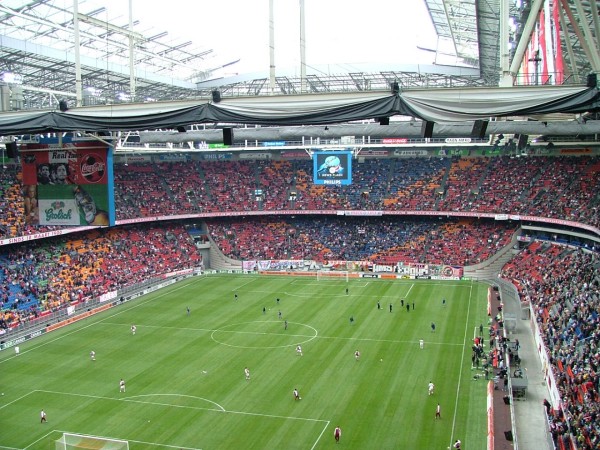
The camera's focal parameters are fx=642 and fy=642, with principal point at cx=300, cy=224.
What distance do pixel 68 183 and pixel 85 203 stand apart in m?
0.68

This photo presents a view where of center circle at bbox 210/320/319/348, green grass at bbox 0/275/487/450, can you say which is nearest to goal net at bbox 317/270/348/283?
green grass at bbox 0/275/487/450

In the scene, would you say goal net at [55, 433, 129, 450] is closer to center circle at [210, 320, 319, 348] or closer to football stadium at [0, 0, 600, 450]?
football stadium at [0, 0, 600, 450]

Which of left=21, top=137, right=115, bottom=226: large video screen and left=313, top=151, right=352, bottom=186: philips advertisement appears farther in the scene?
left=313, top=151, right=352, bottom=186: philips advertisement

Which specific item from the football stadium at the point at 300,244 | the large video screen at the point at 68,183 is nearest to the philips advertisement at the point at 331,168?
the football stadium at the point at 300,244

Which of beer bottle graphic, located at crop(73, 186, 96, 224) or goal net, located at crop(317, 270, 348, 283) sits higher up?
beer bottle graphic, located at crop(73, 186, 96, 224)

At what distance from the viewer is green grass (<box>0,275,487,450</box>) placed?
27.3m

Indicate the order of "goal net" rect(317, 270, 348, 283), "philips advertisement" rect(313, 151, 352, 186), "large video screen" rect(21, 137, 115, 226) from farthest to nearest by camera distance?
"goal net" rect(317, 270, 348, 283) → "philips advertisement" rect(313, 151, 352, 186) → "large video screen" rect(21, 137, 115, 226)

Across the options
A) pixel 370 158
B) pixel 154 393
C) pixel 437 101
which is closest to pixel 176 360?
pixel 154 393

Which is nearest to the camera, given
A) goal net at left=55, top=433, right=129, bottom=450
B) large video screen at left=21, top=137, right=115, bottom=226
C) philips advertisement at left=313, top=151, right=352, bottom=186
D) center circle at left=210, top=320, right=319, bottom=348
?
large video screen at left=21, top=137, right=115, bottom=226

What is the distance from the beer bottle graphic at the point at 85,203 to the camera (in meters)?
16.5

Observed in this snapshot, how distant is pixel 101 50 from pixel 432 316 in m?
30.8

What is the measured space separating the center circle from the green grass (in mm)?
127

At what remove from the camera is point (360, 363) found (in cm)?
3591

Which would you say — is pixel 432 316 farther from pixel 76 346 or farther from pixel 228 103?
pixel 228 103
